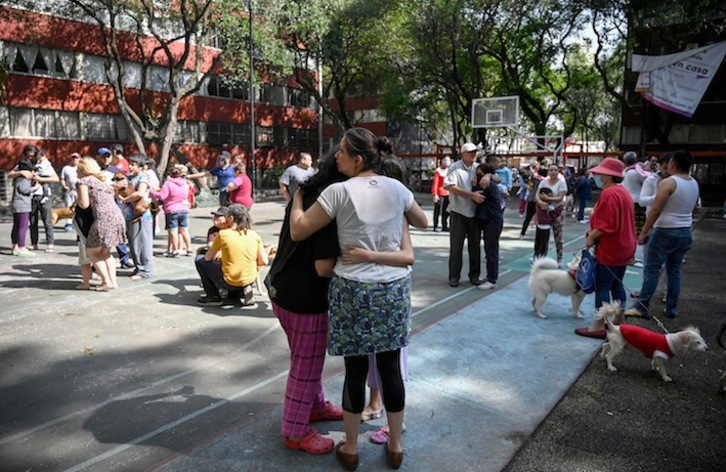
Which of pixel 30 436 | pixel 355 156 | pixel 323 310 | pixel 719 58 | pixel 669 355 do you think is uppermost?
pixel 719 58

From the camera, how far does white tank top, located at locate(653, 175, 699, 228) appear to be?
5.30 metres

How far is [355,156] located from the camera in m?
2.64

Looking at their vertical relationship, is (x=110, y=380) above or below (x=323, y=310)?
below

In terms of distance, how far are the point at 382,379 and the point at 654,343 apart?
8.15 feet

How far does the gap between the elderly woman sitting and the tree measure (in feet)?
47.3

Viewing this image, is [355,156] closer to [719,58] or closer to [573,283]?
[573,283]

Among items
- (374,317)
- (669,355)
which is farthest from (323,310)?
(669,355)

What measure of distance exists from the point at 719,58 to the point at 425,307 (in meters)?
17.5

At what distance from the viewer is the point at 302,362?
2920mm

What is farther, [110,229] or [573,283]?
[110,229]

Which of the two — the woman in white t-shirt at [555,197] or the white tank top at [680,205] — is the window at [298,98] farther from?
the white tank top at [680,205]

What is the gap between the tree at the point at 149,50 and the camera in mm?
18859

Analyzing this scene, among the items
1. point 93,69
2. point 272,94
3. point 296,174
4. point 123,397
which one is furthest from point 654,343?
point 272,94

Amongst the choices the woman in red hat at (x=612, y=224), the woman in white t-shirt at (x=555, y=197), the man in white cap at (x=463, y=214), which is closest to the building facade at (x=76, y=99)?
the man in white cap at (x=463, y=214)
